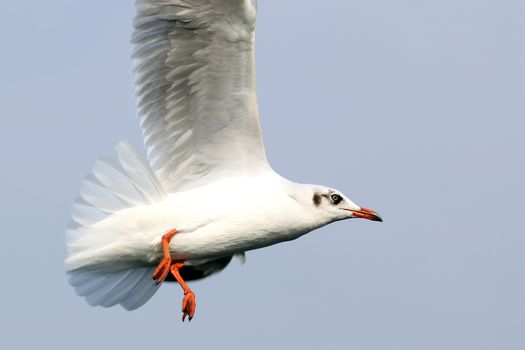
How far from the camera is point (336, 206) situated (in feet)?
40.9

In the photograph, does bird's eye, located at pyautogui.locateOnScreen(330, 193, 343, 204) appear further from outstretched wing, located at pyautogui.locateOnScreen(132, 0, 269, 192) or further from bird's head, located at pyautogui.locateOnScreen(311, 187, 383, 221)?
outstretched wing, located at pyautogui.locateOnScreen(132, 0, 269, 192)

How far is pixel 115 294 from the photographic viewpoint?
12945mm

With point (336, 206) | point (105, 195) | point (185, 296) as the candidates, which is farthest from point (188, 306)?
point (336, 206)

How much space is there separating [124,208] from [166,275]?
730mm

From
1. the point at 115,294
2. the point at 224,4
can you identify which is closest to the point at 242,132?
the point at 224,4

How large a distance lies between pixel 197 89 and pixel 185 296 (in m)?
1.88

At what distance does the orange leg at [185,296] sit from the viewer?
12.0 m

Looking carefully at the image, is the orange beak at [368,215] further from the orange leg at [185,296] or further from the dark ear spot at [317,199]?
the orange leg at [185,296]

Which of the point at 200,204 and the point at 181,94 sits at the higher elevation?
the point at 181,94

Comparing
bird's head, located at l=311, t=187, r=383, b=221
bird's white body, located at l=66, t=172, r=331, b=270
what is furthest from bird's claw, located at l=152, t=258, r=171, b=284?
bird's head, located at l=311, t=187, r=383, b=221

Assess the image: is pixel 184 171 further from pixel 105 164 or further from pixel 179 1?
pixel 179 1

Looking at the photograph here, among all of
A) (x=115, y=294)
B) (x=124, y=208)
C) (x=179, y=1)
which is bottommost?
(x=115, y=294)

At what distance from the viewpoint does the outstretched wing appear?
39.1 ft

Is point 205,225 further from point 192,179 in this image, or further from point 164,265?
point 192,179
